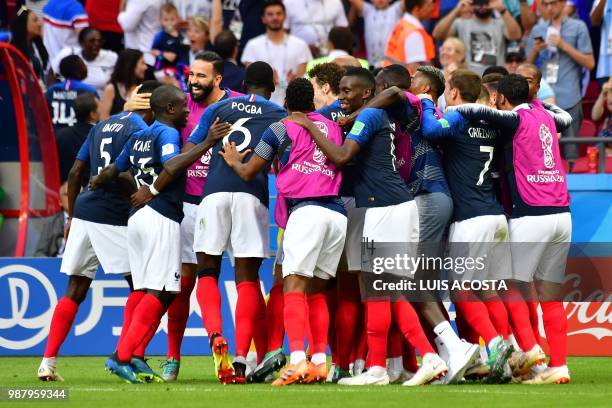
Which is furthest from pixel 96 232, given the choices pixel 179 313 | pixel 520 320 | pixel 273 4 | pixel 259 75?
pixel 273 4

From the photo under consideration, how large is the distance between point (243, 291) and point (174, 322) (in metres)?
0.94

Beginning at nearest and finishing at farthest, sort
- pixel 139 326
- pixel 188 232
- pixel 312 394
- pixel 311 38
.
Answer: pixel 312 394 < pixel 139 326 < pixel 188 232 < pixel 311 38

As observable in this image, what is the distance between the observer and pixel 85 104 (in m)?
15.1

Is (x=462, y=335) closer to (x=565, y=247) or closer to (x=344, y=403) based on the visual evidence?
(x=565, y=247)

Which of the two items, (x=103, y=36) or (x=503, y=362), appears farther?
(x=103, y=36)

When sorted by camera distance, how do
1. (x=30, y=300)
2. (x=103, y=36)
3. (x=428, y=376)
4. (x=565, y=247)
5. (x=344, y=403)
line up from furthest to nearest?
1. (x=103, y=36)
2. (x=30, y=300)
3. (x=565, y=247)
4. (x=428, y=376)
5. (x=344, y=403)

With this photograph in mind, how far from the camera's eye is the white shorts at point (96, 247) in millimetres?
11000

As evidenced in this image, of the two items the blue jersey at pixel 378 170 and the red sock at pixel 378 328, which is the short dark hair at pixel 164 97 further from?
the red sock at pixel 378 328

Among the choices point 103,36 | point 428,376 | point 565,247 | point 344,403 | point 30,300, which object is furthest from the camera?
point 103,36

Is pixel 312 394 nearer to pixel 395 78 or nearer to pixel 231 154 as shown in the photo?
pixel 231 154

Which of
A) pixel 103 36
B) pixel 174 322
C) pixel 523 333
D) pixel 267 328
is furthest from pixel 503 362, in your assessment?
pixel 103 36

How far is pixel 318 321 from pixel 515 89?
2363mm

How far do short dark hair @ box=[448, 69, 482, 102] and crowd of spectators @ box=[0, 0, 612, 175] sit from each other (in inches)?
186

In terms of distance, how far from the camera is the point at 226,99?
10.7 meters
